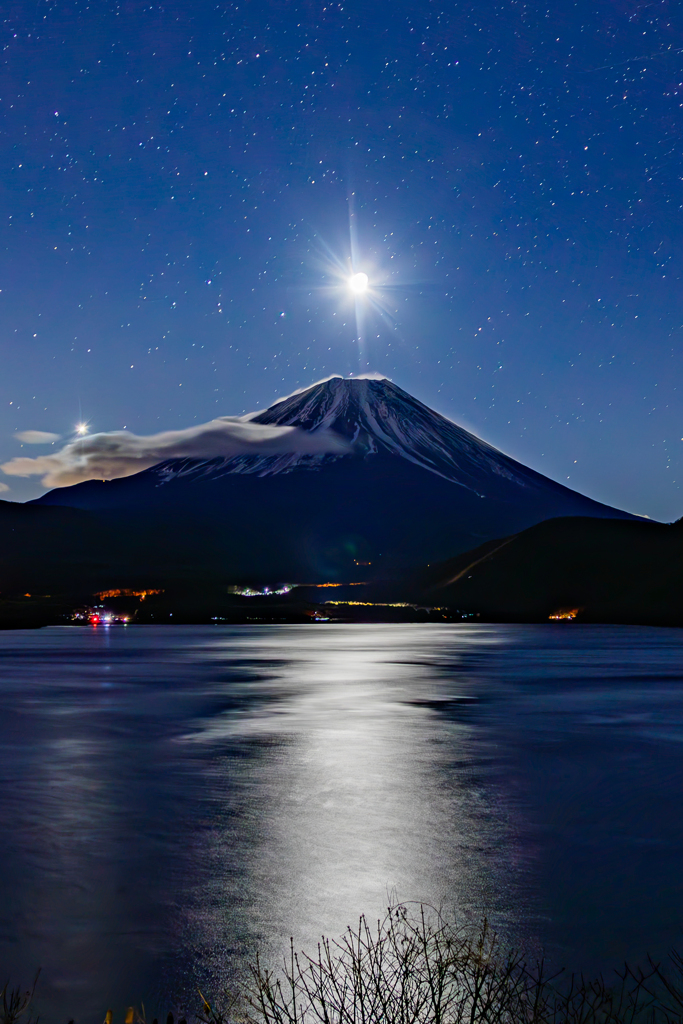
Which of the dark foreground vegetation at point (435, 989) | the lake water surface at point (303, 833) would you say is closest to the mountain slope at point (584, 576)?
the lake water surface at point (303, 833)

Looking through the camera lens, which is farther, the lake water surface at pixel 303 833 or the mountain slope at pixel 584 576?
the mountain slope at pixel 584 576

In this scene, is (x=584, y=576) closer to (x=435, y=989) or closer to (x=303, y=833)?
(x=303, y=833)

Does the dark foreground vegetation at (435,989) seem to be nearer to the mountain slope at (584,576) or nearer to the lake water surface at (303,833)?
the lake water surface at (303,833)

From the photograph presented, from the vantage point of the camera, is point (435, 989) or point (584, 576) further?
point (584, 576)

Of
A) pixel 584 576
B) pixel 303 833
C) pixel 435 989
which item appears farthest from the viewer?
pixel 584 576

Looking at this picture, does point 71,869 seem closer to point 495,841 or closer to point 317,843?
point 317,843

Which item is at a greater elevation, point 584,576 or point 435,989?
point 584,576

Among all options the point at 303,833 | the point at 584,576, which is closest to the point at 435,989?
the point at 303,833

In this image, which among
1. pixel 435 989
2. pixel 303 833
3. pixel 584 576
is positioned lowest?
pixel 303 833
